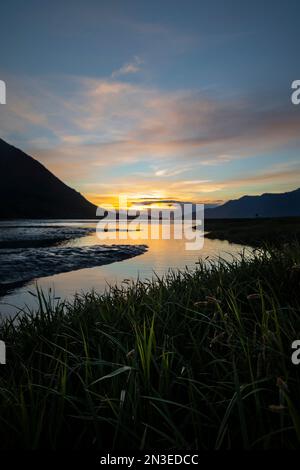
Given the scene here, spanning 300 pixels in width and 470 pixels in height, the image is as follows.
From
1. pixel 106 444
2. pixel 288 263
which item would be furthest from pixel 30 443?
pixel 288 263

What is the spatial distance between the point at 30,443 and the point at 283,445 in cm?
167

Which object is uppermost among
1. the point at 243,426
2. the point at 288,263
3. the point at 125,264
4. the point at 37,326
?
the point at 288,263

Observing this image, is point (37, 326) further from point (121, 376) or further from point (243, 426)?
point (243, 426)

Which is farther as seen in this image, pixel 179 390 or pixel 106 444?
pixel 179 390

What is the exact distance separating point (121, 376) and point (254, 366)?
1232mm

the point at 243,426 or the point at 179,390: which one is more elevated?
the point at 243,426

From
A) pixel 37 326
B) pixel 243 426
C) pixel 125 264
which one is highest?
pixel 243 426

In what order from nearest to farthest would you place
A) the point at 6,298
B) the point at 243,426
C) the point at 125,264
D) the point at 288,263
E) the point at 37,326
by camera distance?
the point at 243,426, the point at 37,326, the point at 288,263, the point at 6,298, the point at 125,264

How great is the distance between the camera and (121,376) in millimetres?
2783

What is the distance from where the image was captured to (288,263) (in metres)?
5.04

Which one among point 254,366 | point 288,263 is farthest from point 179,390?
A: point 288,263
